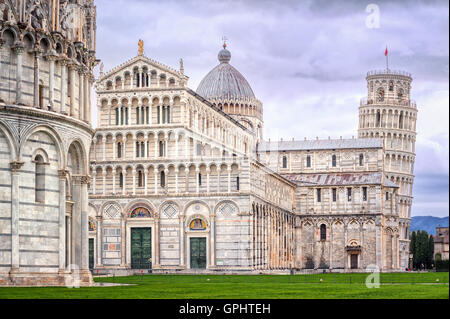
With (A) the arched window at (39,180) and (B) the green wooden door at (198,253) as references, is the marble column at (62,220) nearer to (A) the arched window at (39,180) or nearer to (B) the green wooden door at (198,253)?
(A) the arched window at (39,180)

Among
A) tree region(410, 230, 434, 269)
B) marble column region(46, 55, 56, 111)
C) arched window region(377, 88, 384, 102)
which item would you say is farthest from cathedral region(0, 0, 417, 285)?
tree region(410, 230, 434, 269)

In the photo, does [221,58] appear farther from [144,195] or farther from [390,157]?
[144,195]

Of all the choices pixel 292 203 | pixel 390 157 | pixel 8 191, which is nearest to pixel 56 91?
pixel 8 191

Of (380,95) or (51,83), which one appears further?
(380,95)

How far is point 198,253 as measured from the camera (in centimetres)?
8819

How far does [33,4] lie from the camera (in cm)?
4544

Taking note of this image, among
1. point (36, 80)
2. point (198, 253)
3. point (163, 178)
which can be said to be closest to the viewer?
point (36, 80)

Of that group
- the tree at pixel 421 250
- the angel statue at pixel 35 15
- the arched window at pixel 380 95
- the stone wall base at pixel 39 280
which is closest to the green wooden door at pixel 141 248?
the stone wall base at pixel 39 280

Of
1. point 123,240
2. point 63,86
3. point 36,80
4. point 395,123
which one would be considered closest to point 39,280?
point 36,80

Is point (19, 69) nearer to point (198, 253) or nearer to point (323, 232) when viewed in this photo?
point (198, 253)

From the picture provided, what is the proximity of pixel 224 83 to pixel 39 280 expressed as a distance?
275 ft

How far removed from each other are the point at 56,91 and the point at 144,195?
43412 millimetres

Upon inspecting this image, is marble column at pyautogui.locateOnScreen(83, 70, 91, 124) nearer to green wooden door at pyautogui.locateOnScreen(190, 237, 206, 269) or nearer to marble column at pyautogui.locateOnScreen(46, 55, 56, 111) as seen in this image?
marble column at pyautogui.locateOnScreen(46, 55, 56, 111)

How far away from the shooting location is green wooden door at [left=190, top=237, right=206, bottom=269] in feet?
288
